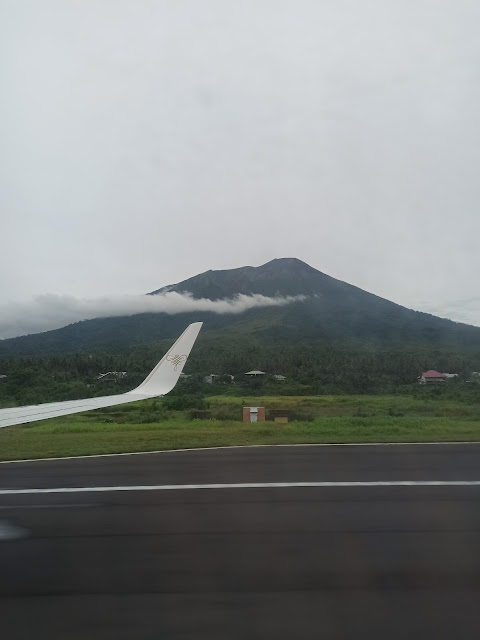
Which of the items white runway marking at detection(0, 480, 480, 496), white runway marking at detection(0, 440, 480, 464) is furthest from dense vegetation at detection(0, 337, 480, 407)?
white runway marking at detection(0, 480, 480, 496)

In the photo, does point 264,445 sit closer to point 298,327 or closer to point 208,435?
point 208,435

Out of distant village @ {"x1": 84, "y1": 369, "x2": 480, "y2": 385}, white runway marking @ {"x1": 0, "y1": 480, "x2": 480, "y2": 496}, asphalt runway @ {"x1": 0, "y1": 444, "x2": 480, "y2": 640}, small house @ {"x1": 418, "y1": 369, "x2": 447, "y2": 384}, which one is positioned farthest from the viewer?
small house @ {"x1": 418, "y1": 369, "x2": 447, "y2": 384}

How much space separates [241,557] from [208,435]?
7.69m

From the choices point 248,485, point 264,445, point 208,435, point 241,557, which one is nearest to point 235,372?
point 208,435

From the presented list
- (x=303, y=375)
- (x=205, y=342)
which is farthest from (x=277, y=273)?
(x=303, y=375)

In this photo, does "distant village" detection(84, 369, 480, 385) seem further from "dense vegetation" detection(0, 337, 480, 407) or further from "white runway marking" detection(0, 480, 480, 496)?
"white runway marking" detection(0, 480, 480, 496)

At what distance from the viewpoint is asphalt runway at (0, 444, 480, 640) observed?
126 inches

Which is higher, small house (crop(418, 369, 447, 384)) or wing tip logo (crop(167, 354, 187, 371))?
wing tip logo (crop(167, 354, 187, 371))

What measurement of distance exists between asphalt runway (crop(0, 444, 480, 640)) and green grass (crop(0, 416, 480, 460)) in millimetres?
2824

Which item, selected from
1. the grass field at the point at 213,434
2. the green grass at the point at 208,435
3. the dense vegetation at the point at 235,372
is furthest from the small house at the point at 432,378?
the green grass at the point at 208,435

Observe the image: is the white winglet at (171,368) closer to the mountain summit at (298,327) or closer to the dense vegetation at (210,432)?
the dense vegetation at (210,432)

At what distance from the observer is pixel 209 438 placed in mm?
11359

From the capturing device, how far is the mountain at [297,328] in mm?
56438

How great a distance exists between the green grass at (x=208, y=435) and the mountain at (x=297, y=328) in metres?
25.9
